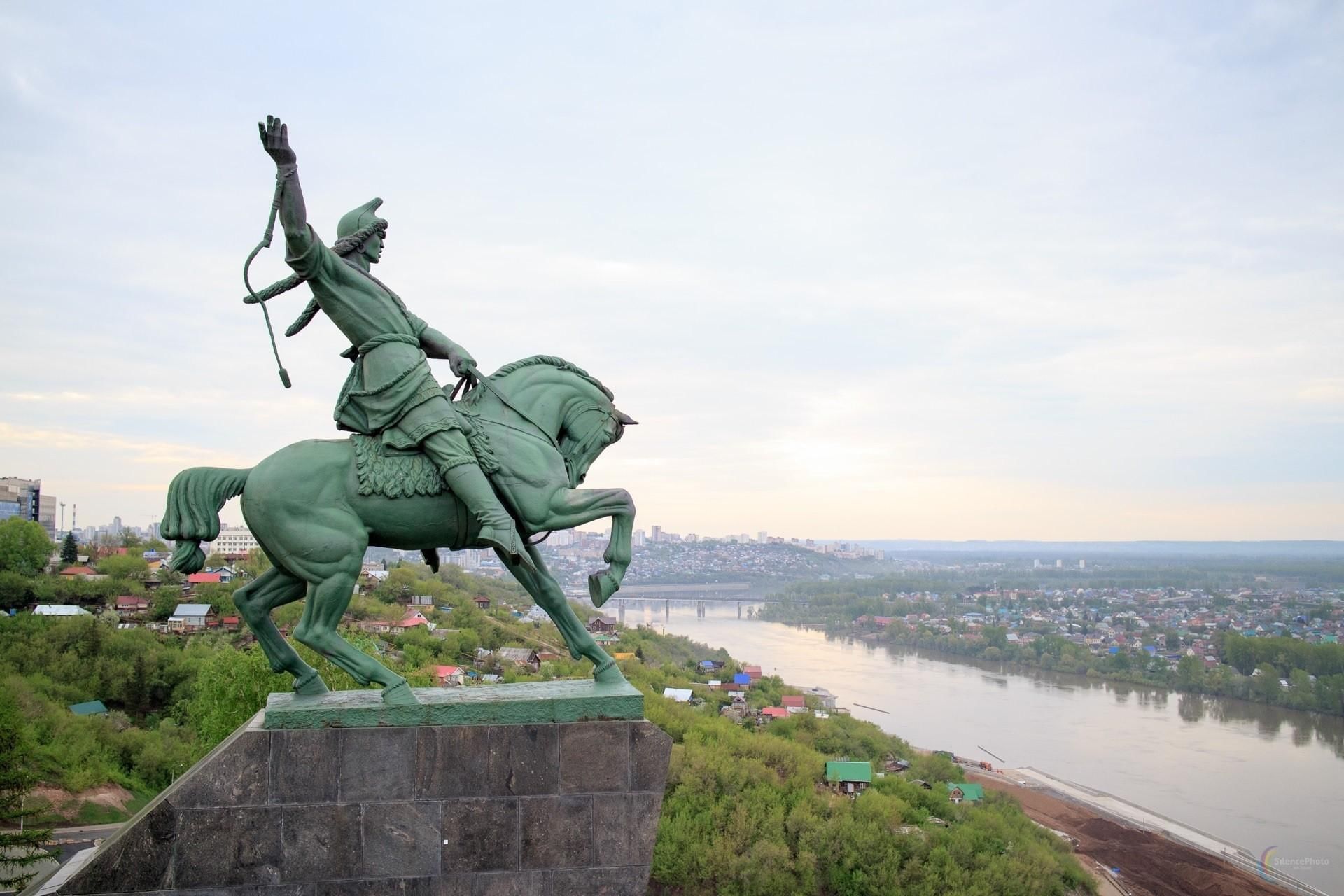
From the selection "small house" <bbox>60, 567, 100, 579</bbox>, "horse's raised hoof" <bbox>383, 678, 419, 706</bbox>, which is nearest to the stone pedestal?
"horse's raised hoof" <bbox>383, 678, 419, 706</bbox>

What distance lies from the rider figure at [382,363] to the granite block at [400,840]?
5.08 feet

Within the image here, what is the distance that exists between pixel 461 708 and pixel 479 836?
0.72m

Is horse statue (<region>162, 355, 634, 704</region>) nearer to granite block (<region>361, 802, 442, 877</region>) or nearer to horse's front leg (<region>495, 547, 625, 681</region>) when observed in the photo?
horse's front leg (<region>495, 547, 625, 681</region>)

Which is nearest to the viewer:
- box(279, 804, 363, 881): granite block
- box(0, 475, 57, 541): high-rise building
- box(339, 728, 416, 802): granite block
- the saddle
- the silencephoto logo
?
box(279, 804, 363, 881): granite block

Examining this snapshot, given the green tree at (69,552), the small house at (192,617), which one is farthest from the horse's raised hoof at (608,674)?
the green tree at (69,552)

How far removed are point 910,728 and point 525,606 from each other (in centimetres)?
3360

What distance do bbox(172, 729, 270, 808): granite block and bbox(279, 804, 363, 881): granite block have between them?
0.21 m

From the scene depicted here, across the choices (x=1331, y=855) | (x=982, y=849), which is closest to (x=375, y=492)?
(x=982, y=849)

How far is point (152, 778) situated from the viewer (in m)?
28.7

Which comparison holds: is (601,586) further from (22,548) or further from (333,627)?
(22,548)

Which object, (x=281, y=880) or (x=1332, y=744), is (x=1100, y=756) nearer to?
(x=1332, y=744)

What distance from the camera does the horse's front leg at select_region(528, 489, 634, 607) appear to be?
6.30 metres

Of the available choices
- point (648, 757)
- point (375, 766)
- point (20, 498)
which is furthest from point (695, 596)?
point (375, 766)

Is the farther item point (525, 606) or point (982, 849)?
point (525, 606)
